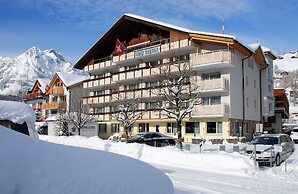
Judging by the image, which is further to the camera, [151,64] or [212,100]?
[151,64]

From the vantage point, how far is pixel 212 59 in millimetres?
34219

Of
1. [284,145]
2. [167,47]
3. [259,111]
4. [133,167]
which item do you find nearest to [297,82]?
[259,111]

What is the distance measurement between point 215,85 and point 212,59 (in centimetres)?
257

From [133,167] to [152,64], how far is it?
3776 centimetres

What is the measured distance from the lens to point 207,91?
1368 inches

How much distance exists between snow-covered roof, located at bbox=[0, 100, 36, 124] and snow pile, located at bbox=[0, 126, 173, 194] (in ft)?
25.0

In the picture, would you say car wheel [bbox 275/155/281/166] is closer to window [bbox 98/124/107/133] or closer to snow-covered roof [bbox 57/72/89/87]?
window [bbox 98/124/107/133]

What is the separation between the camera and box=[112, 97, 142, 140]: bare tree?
36500 millimetres

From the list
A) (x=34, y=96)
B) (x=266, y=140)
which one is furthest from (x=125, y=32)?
(x=34, y=96)

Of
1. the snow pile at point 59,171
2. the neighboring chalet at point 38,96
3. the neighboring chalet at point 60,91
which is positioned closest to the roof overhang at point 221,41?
the neighboring chalet at point 60,91

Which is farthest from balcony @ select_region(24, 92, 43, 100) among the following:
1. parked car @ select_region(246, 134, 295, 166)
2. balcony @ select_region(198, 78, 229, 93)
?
parked car @ select_region(246, 134, 295, 166)

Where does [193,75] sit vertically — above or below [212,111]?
above

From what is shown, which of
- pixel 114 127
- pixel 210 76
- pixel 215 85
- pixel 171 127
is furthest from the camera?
pixel 114 127

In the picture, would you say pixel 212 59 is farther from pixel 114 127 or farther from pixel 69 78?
pixel 69 78
